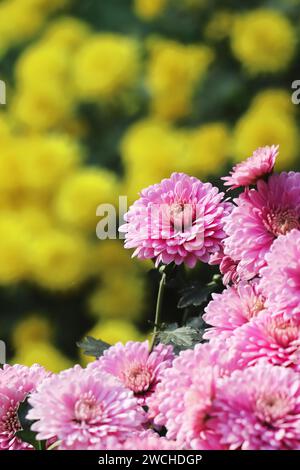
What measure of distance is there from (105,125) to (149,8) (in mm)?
411

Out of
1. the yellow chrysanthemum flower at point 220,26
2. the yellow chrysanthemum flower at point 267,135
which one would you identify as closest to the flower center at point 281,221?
the yellow chrysanthemum flower at point 267,135

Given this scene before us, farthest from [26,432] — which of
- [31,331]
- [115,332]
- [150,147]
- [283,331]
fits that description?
[150,147]

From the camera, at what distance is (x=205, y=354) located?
0.82 meters

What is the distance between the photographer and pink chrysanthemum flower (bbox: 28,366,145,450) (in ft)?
2.54

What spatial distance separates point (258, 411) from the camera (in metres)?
0.75

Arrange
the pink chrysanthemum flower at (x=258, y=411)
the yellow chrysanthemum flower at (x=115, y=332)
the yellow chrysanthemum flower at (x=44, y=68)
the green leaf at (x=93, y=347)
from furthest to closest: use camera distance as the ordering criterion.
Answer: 1. the yellow chrysanthemum flower at (x=44, y=68)
2. the yellow chrysanthemum flower at (x=115, y=332)
3. the green leaf at (x=93, y=347)
4. the pink chrysanthemum flower at (x=258, y=411)

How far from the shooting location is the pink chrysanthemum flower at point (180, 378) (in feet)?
2.63

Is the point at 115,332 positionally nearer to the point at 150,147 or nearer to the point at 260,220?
the point at 150,147

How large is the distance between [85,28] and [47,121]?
1.24 ft

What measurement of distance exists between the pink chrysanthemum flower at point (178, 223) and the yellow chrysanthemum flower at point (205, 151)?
1.48m

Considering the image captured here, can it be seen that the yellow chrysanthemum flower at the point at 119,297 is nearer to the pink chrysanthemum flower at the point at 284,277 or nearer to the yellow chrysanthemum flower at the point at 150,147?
the yellow chrysanthemum flower at the point at 150,147

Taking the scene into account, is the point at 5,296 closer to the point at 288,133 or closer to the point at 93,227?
the point at 93,227

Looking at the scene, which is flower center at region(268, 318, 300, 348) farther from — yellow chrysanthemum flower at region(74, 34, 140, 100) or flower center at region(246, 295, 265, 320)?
yellow chrysanthemum flower at region(74, 34, 140, 100)

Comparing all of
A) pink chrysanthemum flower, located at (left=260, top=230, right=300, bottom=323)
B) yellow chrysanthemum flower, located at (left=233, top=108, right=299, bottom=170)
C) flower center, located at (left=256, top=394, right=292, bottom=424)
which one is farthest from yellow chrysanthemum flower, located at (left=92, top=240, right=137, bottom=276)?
flower center, located at (left=256, top=394, right=292, bottom=424)
